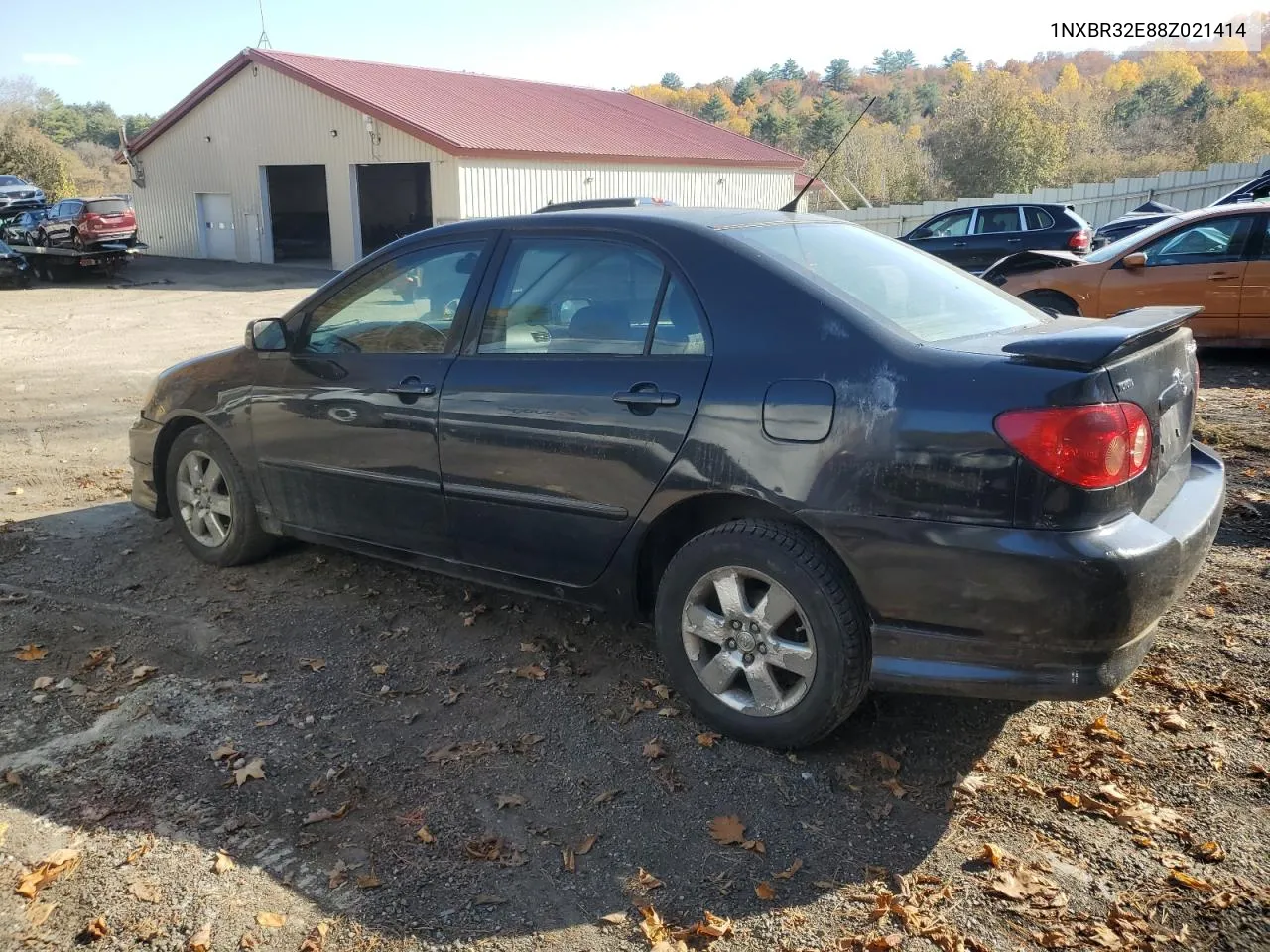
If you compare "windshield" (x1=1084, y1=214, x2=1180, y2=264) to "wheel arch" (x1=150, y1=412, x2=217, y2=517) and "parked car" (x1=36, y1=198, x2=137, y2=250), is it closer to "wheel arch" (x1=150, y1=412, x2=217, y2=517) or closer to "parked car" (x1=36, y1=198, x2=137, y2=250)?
"wheel arch" (x1=150, y1=412, x2=217, y2=517)

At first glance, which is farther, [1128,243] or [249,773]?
[1128,243]

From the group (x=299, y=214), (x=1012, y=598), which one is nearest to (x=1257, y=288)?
(x=1012, y=598)

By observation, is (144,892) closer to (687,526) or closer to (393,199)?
(687,526)

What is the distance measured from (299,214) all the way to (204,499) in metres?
32.6

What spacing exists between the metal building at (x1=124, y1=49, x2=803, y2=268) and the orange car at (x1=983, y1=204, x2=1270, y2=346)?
17801 millimetres

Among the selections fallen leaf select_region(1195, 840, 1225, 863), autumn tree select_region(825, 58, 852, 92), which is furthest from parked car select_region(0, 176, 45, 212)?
autumn tree select_region(825, 58, 852, 92)

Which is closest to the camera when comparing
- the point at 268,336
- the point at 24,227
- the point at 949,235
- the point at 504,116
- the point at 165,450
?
the point at 268,336

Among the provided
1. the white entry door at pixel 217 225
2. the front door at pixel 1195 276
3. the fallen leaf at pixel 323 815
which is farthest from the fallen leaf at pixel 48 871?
the white entry door at pixel 217 225

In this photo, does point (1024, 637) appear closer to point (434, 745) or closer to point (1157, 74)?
point (434, 745)

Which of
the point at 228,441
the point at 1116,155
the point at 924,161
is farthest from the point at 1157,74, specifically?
the point at 228,441

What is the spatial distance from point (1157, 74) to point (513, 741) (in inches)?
3336

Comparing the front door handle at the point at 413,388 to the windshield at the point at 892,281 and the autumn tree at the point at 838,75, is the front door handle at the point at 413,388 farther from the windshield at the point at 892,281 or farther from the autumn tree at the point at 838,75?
the autumn tree at the point at 838,75

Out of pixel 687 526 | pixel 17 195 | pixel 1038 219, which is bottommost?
pixel 687 526

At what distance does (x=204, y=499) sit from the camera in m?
5.37
